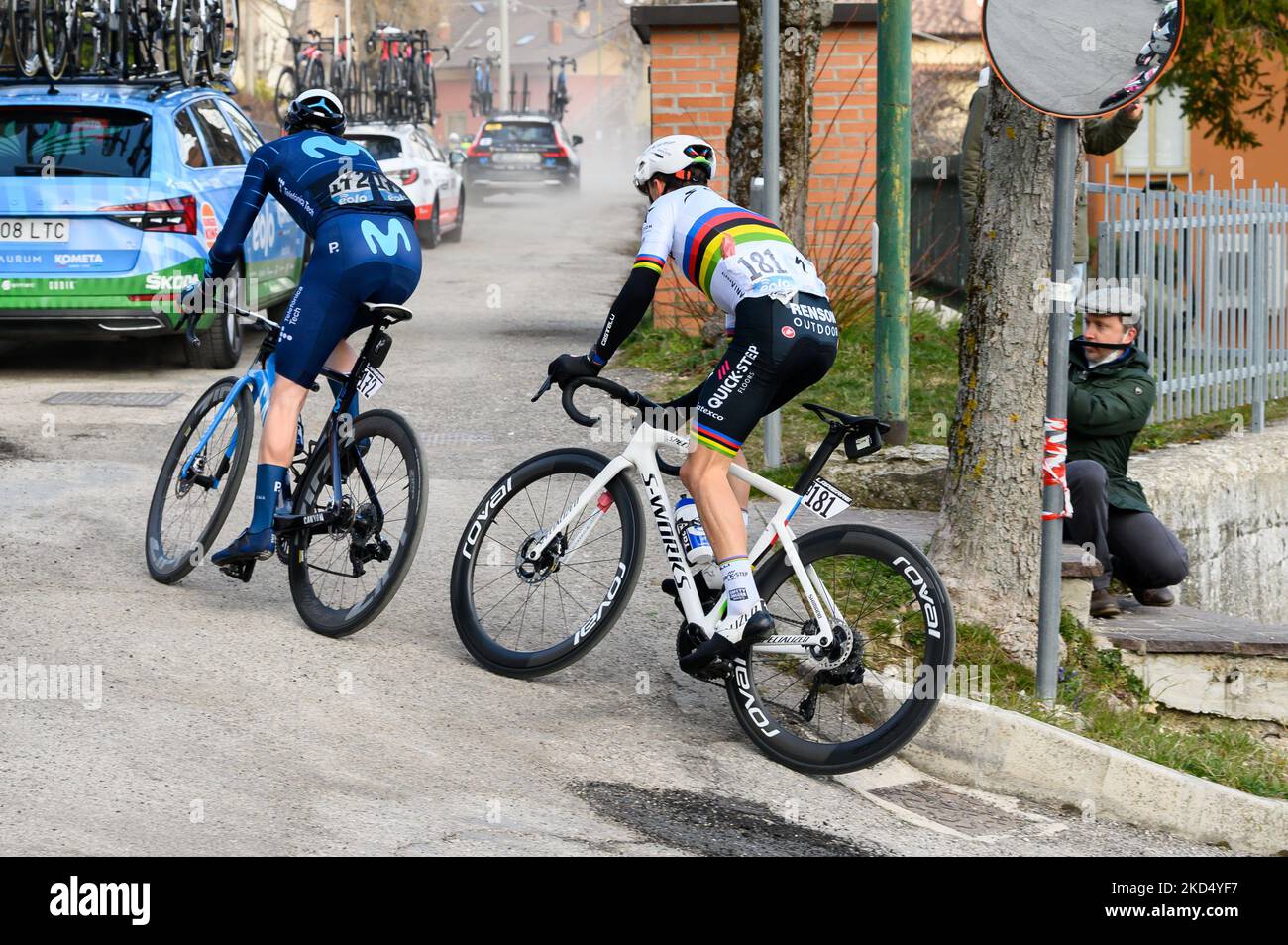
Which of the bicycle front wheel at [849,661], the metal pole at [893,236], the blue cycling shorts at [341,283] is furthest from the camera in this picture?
the metal pole at [893,236]

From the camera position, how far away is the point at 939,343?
12.5 meters

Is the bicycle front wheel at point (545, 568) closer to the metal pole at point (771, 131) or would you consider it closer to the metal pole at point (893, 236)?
the metal pole at point (771, 131)

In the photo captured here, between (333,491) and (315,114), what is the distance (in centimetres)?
143

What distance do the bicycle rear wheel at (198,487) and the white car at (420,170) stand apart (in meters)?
13.5

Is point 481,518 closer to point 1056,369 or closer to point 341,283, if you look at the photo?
point 341,283

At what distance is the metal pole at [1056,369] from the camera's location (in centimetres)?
547

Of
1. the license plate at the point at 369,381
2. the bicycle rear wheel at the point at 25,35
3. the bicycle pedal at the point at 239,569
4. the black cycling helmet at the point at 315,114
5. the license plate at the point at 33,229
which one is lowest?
the bicycle pedal at the point at 239,569

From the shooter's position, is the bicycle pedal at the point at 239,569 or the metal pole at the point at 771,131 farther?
the metal pole at the point at 771,131

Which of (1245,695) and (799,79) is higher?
(799,79)

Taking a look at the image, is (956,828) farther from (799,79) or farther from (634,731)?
(799,79)

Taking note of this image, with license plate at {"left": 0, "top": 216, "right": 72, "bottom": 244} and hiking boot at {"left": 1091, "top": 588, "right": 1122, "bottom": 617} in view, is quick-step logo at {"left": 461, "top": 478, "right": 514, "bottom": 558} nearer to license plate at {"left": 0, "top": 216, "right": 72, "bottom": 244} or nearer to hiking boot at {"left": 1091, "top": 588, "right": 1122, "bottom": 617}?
hiking boot at {"left": 1091, "top": 588, "right": 1122, "bottom": 617}
